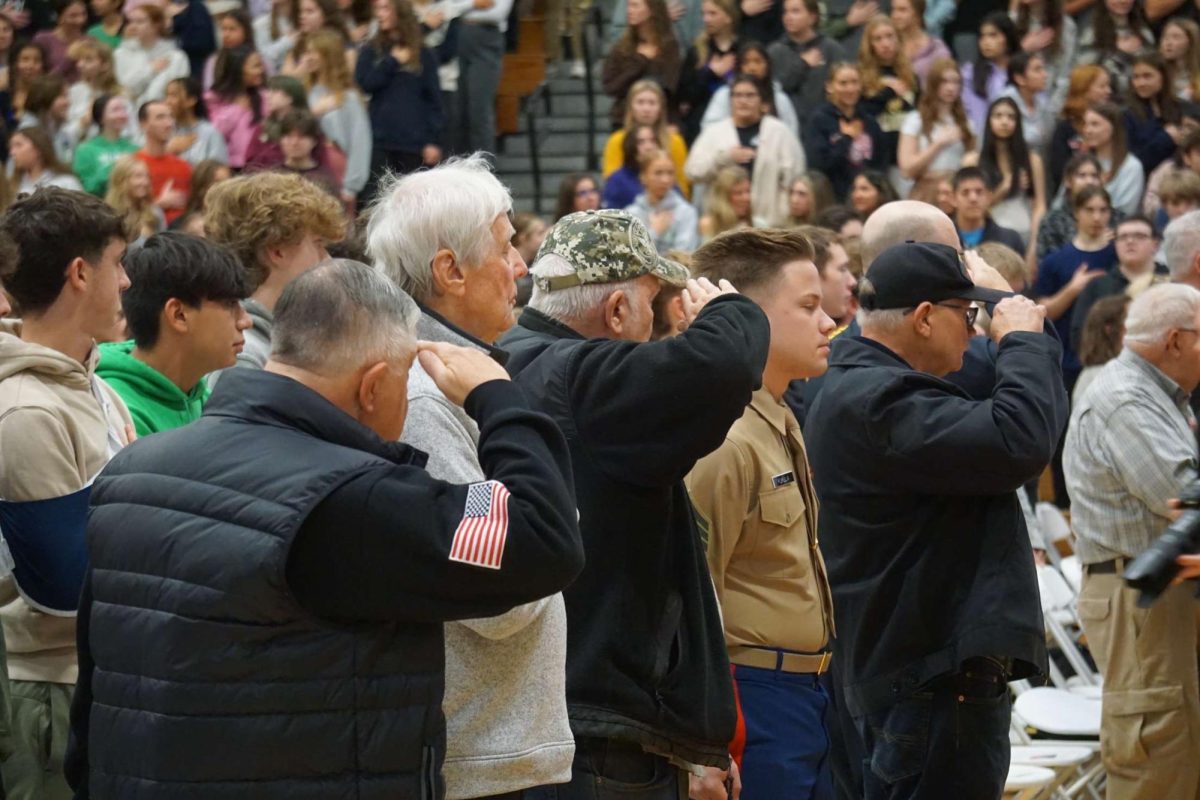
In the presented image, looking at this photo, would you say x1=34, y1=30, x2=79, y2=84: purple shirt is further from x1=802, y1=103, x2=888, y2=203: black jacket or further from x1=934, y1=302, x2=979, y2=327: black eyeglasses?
x1=934, y1=302, x2=979, y2=327: black eyeglasses

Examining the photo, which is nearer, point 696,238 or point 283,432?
point 283,432

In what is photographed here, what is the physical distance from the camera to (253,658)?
8.34 ft

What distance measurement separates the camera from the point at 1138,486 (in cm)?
539

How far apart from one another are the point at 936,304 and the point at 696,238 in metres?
6.47

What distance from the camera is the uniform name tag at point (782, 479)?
4000 mm

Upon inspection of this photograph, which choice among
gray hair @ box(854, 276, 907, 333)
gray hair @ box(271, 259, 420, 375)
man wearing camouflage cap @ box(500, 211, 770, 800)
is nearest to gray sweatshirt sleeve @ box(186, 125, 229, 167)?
gray hair @ box(854, 276, 907, 333)

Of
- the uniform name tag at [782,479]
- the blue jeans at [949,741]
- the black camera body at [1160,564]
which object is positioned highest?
the black camera body at [1160,564]

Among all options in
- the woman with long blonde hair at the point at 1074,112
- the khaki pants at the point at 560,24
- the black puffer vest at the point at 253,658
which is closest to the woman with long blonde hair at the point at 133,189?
the khaki pants at the point at 560,24

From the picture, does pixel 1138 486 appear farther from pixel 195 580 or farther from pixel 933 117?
pixel 933 117

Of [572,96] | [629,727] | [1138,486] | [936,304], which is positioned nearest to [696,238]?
[572,96]

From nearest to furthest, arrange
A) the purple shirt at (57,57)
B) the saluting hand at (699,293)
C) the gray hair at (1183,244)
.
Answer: the saluting hand at (699,293) → the gray hair at (1183,244) → the purple shirt at (57,57)

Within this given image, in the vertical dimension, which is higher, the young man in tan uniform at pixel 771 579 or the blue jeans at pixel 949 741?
the young man in tan uniform at pixel 771 579

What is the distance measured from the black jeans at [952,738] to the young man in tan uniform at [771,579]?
0.61 ft

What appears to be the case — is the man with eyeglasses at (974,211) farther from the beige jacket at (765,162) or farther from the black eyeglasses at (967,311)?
the black eyeglasses at (967,311)
